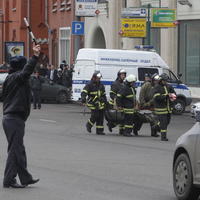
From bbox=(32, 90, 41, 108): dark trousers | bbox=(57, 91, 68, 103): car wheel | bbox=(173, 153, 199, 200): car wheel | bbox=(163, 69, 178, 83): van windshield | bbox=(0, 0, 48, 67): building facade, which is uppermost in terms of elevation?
bbox=(0, 0, 48, 67): building facade

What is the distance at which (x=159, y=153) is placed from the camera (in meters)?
19.4

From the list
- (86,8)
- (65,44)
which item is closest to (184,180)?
(86,8)

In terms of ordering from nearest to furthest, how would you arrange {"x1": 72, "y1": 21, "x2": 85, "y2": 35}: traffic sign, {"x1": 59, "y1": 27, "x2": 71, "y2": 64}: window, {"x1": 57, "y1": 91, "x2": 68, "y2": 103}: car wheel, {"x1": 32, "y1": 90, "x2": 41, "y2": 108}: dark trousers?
1. {"x1": 32, "y1": 90, "x2": 41, "y2": 108}: dark trousers
2. {"x1": 57, "y1": 91, "x2": 68, "y2": 103}: car wheel
3. {"x1": 72, "y1": 21, "x2": 85, "y2": 35}: traffic sign
4. {"x1": 59, "y1": 27, "x2": 71, "y2": 64}: window

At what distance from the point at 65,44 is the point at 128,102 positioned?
36.5m

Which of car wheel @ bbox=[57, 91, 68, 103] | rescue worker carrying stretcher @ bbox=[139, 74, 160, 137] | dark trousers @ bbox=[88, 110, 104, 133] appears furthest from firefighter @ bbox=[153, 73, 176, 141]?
car wheel @ bbox=[57, 91, 68, 103]

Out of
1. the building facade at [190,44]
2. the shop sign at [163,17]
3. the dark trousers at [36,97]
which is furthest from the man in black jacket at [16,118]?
the building facade at [190,44]

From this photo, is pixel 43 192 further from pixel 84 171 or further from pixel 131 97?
pixel 131 97

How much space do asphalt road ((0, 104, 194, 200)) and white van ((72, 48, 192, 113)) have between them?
7.37 meters

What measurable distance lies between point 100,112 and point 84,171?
1025 centimetres

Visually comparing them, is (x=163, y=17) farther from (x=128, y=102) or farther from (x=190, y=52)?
(x=128, y=102)

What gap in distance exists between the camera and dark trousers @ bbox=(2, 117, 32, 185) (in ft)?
41.4

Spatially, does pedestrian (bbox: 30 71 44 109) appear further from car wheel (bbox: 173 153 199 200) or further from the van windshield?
car wheel (bbox: 173 153 199 200)

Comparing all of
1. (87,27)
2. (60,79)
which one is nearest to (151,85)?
(60,79)

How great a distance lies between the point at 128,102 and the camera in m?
25.1
